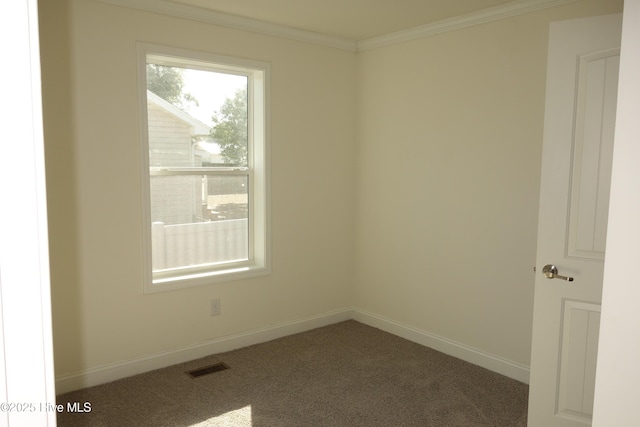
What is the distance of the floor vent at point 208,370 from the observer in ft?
10.8

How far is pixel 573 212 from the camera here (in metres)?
2.23

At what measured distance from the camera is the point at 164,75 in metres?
3.36


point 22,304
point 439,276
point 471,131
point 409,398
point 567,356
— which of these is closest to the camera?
point 22,304

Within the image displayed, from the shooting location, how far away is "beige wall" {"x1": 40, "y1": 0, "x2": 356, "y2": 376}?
9.45ft

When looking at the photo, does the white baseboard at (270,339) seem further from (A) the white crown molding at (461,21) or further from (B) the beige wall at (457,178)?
(A) the white crown molding at (461,21)

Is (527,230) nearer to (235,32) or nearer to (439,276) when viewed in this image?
(439,276)

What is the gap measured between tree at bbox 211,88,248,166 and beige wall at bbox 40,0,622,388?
0.26 m

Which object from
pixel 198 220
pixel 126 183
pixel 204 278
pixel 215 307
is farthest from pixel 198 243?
pixel 126 183

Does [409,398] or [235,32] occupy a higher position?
[235,32]

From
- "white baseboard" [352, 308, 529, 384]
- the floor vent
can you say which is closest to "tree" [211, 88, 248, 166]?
the floor vent

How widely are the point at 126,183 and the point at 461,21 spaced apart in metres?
2.60

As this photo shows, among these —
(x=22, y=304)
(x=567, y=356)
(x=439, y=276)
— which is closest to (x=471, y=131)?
(x=439, y=276)

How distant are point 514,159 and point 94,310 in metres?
2.95

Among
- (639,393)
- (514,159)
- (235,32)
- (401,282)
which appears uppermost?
(235,32)
